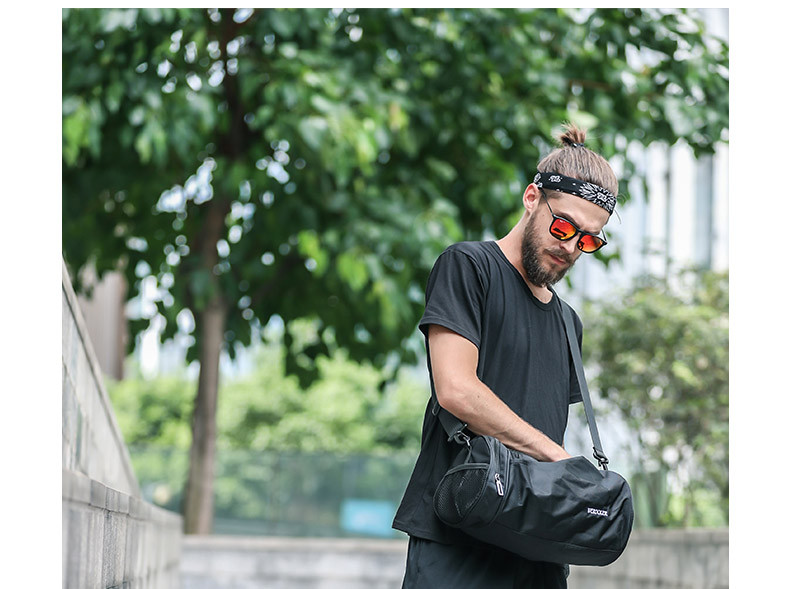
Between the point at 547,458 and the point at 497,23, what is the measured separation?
543 cm

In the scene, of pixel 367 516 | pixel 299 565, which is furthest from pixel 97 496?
pixel 367 516

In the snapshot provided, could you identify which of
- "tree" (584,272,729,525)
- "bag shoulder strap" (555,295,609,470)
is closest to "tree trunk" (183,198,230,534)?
"tree" (584,272,729,525)

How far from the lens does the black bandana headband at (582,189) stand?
9.04 ft

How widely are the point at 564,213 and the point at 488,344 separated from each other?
0.36 metres

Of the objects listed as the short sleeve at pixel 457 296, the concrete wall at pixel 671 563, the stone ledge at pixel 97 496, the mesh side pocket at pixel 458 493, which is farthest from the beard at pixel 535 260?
the concrete wall at pixel 671 563

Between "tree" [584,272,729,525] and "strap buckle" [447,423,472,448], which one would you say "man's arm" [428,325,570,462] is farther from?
"tree" [584,272,729,525]

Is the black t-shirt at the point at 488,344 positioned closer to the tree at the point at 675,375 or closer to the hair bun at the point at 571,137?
the hair bun at the point at 571,137

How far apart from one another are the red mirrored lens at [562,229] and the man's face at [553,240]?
11 millimetres

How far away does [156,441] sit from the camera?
3148 centimetres

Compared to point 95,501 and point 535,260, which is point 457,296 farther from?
point 95,501

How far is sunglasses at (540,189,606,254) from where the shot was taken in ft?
8.96

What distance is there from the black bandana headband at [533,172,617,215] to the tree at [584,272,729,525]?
20.1ft
